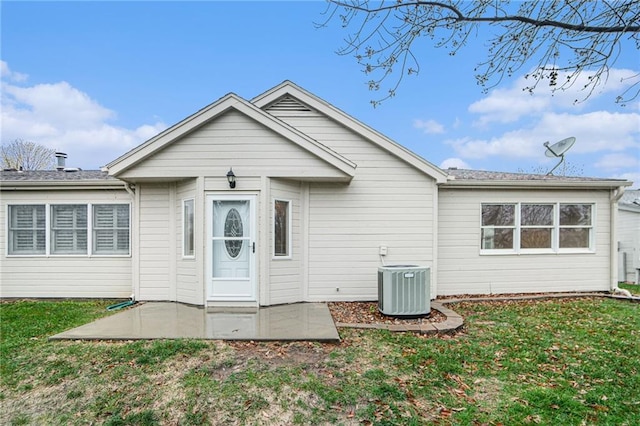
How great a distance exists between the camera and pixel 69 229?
28.1ft

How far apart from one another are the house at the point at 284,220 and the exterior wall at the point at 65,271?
32 mm

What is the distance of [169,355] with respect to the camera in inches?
173

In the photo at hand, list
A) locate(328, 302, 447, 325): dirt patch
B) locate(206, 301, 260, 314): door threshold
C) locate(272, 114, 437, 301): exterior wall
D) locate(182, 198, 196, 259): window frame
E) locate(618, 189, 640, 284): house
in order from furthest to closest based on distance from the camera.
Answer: locate(618, 189, 640, 284): house → locate(272, 114, 437, 301): exterior wall → locate(182, 198, 196, 259): window frame → locate(206, 301, 260, 314): door threshold → locate(328, 302, 447, 325): dirt patch

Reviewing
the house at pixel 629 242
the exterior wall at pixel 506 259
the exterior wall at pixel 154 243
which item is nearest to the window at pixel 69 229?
the exterior wall at pixel 154 243

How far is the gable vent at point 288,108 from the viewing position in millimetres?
8344

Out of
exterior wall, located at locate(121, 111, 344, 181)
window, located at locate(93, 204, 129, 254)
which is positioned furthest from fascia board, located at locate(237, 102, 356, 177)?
window, located at locate(93, 204, 129, 254)

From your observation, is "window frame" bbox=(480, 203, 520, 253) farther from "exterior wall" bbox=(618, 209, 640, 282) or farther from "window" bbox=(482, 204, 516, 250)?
"exterior wall" bbox=(618, 209, 640, 282)

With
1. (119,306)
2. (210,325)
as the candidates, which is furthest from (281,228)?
(119,306)

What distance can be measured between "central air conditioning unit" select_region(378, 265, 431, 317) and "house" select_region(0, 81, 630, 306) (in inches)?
35.8

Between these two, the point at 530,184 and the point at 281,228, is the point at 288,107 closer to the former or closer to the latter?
the point at 281,228

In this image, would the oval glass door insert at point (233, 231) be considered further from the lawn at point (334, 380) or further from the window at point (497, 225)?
the window at point (497, 225)

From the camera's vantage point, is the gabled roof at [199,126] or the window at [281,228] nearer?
the gabled roof at [199,126]

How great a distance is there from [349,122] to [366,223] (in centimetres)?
244

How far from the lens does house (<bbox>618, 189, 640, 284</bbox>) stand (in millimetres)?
13578
